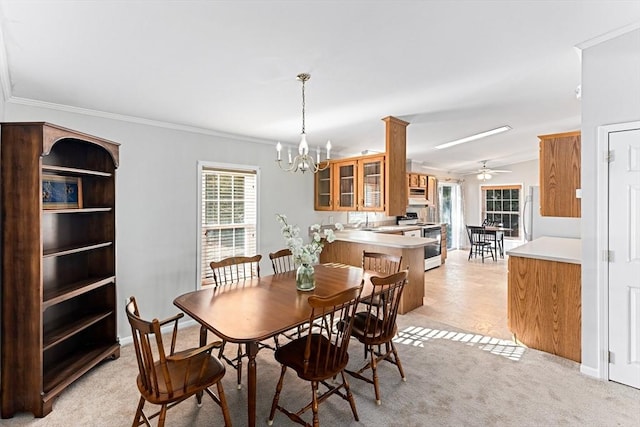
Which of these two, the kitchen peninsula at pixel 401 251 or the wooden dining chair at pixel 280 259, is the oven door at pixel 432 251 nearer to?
the kitchen peninsula at pixel 401 251

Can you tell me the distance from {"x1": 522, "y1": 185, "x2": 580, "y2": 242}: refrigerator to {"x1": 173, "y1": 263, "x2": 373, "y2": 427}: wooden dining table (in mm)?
3495

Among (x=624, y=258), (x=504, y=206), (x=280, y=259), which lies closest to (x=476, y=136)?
(x=624, y=258)

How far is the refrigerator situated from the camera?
5462 mm

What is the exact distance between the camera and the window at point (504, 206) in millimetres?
8555

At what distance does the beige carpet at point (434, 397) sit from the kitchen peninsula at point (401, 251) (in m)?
1.21

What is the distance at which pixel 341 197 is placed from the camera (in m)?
4.69

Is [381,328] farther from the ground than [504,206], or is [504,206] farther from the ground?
[504,206]

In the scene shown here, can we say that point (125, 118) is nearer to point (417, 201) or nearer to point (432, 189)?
point (417, 201)

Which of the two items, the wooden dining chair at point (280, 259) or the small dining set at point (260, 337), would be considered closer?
the small dining set at point (260, 337)

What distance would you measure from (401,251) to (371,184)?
0.96 m

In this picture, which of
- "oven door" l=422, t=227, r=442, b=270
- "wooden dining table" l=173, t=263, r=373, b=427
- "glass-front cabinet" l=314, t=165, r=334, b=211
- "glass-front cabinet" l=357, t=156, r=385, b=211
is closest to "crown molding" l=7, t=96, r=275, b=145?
"glass-front cabinet" l=314, t=165, r=334, b=211

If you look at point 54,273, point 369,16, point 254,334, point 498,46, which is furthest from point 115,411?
point 498,46

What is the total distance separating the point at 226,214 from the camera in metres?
4.08

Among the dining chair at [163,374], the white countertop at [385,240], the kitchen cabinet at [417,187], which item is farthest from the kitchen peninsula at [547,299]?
the kitchen cabinet at [417,187]
